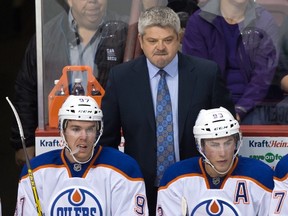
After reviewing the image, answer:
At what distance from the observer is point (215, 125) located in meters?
6.81

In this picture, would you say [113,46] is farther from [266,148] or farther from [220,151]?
[220,151]

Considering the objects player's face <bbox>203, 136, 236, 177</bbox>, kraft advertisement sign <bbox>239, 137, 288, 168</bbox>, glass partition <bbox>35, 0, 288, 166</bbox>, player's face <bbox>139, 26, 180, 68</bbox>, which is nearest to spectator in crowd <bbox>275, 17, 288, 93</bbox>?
glass partition <bbox>35, 0, 288, 166</bbox>

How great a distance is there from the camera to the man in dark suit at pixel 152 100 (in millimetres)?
7219

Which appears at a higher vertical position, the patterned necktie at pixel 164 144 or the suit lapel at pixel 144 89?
the suit lapel at pixel 144 89

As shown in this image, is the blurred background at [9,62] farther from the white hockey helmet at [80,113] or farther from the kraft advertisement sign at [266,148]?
the white hockey helmet at [80,113]

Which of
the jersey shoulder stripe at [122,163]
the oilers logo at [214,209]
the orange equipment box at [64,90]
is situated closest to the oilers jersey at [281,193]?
the oilers logo at [214,209]

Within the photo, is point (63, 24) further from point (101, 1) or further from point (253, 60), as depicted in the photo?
point (253, 60)

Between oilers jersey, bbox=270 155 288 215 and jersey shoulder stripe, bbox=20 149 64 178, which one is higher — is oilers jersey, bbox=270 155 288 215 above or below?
below

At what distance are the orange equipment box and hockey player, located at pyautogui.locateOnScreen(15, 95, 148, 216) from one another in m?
0.96

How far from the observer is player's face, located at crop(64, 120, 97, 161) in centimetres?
682

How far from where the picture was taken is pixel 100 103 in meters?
7.88

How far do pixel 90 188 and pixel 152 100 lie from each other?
27.3 inches

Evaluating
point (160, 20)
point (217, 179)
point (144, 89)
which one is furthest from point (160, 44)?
point (217, 179)

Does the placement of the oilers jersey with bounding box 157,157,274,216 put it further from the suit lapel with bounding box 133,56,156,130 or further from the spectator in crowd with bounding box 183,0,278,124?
the spectator in crowd with bounding box 183,0,278,124
